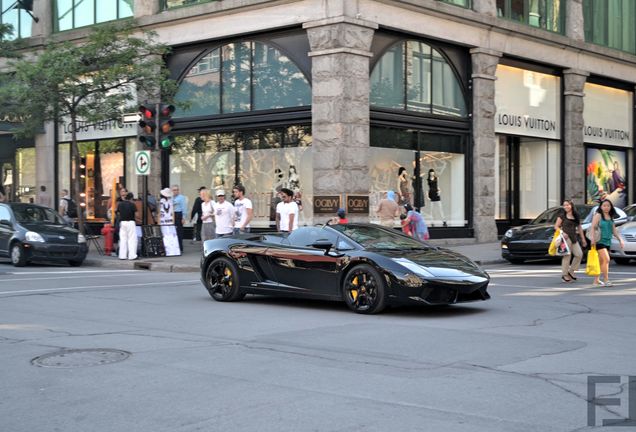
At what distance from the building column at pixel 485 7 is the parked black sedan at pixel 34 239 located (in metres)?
14.9

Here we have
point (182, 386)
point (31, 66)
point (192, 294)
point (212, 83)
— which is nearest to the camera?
point (182, 386)

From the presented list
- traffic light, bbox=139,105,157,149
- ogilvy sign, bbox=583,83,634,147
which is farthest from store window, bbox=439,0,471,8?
traffic light, bbox=139,105,157,149

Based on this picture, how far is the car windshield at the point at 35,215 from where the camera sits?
2132cm

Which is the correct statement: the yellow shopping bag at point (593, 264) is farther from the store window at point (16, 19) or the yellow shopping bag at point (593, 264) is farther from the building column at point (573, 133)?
the store window at point (16, 19)

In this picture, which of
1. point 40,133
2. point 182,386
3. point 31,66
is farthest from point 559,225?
point 40,133

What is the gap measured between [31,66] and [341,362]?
1866 cm

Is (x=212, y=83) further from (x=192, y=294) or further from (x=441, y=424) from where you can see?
(x=441, y=424)

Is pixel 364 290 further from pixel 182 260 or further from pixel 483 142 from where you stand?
pixel 483 142

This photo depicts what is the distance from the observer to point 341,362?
7.88 m

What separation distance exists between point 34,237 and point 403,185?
435 inches

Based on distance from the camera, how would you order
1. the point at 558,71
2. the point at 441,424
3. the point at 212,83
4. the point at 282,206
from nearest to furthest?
the point at 441,424
the point at 282,206
the point at 212,83
the point at 558,71

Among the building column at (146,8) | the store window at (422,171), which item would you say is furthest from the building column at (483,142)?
→ the building column at (146,8)

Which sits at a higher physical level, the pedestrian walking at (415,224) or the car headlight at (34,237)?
the pedestrian walking at (415,224)

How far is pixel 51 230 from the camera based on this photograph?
68.5 feet
